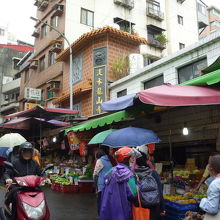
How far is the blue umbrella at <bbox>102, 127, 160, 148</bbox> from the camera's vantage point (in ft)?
20.2

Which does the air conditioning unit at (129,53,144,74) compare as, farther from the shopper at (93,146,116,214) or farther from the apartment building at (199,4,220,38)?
the apartment building at (199,4,220,38)

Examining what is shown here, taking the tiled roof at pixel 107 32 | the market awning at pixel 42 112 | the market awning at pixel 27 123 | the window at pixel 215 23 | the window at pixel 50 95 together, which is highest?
the window at pixel 215 23

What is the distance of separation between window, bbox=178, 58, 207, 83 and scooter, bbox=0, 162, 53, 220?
9565mm

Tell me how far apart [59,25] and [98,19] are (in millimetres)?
3606

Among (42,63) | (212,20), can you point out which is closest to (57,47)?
(42,63)

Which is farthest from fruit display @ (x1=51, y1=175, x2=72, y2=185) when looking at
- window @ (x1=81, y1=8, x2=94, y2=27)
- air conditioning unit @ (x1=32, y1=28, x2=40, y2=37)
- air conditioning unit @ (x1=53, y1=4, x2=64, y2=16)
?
air conditioning unit @ (x1=32, y1=28, x2=40, y2=37)

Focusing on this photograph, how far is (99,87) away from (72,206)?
360 inches

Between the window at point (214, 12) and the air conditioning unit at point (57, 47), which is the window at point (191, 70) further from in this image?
the window at point (214, 12)

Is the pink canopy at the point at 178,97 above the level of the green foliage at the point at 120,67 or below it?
below

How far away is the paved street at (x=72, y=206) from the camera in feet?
25.7

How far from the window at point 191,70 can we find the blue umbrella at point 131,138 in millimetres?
6894

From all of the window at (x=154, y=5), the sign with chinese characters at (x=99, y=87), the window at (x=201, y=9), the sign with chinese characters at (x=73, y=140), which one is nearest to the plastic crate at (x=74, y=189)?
the sign with chinese characters at (x=73, y=140)

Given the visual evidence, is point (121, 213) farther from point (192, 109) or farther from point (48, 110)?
point (48, 110)

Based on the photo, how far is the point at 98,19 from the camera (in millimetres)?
24125
